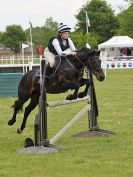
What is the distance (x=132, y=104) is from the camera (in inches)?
711

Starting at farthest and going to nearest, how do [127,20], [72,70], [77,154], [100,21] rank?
1. [100,21]
2. [127,20]
3. [72,70]
4. [77,154]

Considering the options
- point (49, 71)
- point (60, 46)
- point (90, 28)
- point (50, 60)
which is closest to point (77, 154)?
point (49, 71)

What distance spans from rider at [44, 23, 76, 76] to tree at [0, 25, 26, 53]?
104243 millimetres

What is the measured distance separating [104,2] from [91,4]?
3707mm

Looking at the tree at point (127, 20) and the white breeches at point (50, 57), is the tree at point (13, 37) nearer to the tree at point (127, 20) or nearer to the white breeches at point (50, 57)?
the tree at point (127, 20)

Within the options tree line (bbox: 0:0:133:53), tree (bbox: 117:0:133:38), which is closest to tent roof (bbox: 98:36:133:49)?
tree (bbox: 117:0:133:38)

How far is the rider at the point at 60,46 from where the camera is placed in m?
10.1

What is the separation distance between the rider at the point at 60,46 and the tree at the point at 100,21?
308 ft

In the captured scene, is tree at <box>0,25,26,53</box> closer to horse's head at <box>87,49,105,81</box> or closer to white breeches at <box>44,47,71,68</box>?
white breeches at <box>44,47,71,68</box>

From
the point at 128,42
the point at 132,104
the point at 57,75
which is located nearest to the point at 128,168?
the point at 57,75

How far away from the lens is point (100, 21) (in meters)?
110

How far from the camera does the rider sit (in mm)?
10078

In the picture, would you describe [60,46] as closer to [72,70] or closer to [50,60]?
[50,60]

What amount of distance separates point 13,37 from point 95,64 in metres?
108
